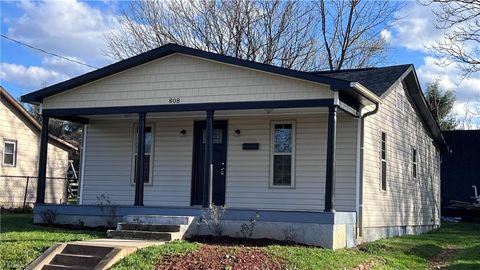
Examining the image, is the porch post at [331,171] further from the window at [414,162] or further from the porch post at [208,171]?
the window at [414,162]

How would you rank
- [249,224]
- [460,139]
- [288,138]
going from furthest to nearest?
[460,139], [288,138], [249,224]

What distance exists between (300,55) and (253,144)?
19406 mm

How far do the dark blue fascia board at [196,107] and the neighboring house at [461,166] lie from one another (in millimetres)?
18718

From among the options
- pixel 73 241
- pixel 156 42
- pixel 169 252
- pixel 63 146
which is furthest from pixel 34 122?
pixel 169 252

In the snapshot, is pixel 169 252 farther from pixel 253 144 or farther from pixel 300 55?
pixel 300 55

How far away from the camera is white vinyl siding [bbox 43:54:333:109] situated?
1277 centimetres

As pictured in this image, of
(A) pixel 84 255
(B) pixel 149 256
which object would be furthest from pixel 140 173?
(B) pixel 149 256

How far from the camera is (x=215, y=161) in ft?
51.1

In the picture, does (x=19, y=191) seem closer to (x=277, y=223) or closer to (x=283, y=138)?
(x=283, y=138)

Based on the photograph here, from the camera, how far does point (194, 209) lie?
12.7 m

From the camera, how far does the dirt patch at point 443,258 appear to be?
40.5 feet

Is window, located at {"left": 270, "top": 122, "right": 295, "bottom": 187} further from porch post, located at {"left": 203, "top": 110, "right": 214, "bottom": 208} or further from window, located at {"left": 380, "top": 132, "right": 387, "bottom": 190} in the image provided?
window, located at {"left": 380, "top": 132, "right": 387, "bottom": 190}

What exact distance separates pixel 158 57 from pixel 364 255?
6904 mm

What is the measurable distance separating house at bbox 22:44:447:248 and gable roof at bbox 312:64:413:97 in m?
0.06
